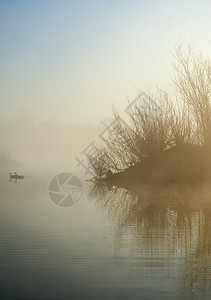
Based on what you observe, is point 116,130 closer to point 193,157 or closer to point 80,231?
point 193,157

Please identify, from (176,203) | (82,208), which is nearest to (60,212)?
(82,208)

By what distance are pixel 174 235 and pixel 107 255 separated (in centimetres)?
203

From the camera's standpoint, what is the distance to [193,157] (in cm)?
2759

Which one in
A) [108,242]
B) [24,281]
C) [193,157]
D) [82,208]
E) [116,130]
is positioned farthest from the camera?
[116,130]

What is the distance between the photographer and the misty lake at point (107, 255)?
526cm

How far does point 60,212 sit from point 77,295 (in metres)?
8.47

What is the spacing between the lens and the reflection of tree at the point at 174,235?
597 centimetres

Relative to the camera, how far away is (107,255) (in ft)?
23.6

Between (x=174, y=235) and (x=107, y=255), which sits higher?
(x=174, y=235)

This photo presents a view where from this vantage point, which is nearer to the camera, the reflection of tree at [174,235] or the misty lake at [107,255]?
the misty lake at [107,255]

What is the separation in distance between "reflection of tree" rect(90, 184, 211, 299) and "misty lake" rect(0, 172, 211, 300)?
1 centimetres

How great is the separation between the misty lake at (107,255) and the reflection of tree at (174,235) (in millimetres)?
10

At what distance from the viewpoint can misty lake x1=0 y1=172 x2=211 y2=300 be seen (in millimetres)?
5262

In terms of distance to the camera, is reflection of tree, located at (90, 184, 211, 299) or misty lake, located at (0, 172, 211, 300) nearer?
misty lake, located at (0, 172, 211, 300)
